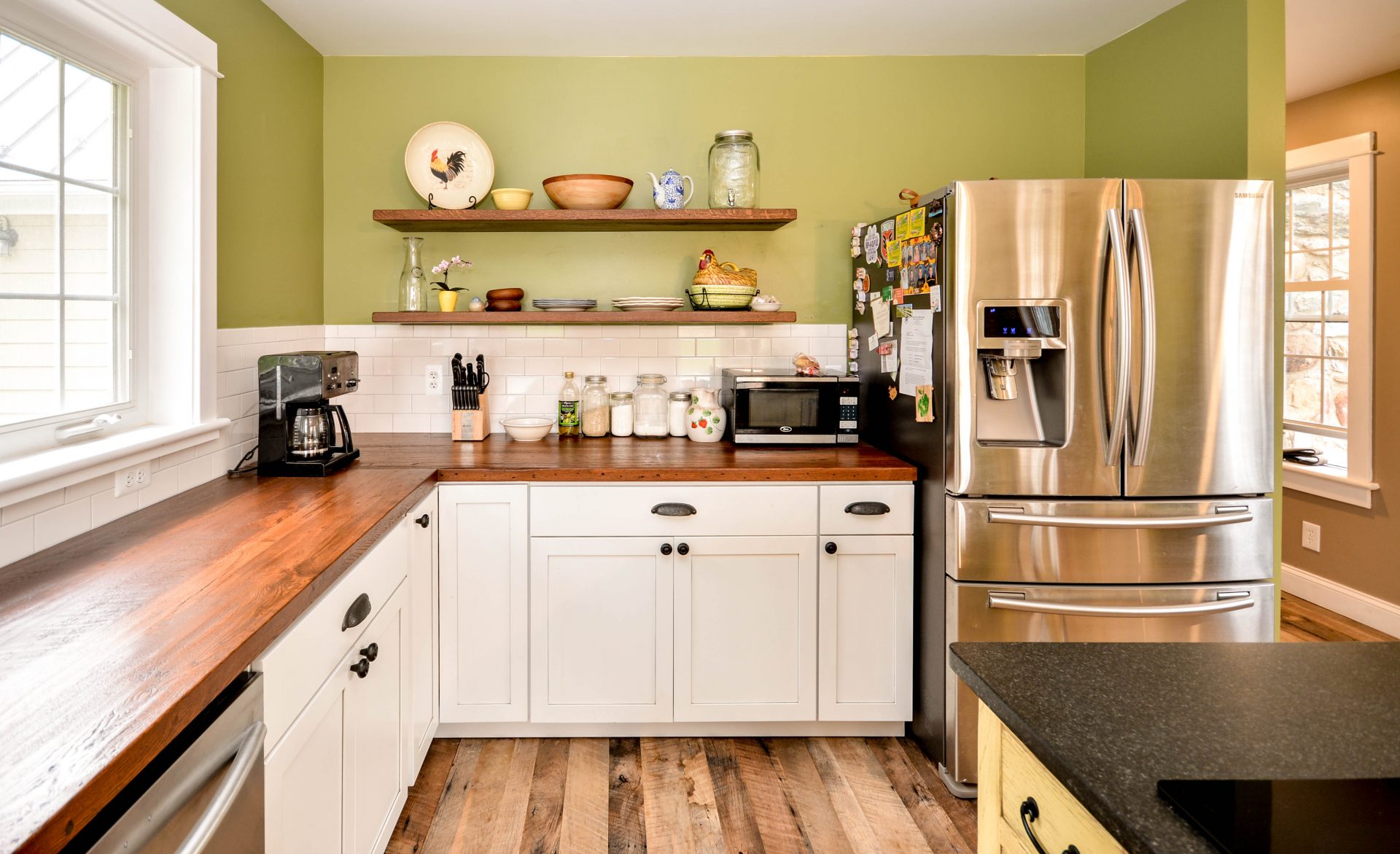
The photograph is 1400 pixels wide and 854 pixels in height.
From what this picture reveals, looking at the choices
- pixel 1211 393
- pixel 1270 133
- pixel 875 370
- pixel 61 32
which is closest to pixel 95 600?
pixel 61 32

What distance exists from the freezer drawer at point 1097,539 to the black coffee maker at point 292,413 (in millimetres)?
1789

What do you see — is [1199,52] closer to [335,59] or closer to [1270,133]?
[1270,133]

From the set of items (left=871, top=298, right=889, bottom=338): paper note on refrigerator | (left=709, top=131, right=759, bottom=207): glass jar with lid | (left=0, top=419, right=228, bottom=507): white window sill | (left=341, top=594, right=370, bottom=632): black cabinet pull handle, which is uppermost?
(left=709, top=131, right=759, bottom=207): glass jar with lid

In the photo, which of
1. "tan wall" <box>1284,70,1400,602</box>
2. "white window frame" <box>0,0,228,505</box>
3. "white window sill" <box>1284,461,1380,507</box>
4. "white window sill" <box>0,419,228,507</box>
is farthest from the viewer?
"white window sill" <box>1284,461,1380,507</box>

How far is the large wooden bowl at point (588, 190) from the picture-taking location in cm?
302

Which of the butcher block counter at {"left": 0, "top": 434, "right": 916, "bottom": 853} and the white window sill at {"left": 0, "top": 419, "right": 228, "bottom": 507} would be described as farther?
the white window sill at {"left": 0, "top": 419, "right": 228, "bottom": 507}

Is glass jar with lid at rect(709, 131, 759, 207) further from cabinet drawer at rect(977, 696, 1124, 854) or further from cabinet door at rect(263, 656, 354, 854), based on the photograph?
cabinet drawer at rect(977, 696, 1124, 854)

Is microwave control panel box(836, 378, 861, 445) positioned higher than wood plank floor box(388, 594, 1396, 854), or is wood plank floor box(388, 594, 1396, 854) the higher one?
microwave control panel box(836, 378, 861, 445)

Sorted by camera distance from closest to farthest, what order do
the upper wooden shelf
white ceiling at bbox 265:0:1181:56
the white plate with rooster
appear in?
white ceiling at bbox 265:0:1181:56 < the upper wooden shelf < the white plate with rooster

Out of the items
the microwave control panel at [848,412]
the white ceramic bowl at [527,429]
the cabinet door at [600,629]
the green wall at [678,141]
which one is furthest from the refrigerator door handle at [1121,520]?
the white ceramic bowl at [527,429]

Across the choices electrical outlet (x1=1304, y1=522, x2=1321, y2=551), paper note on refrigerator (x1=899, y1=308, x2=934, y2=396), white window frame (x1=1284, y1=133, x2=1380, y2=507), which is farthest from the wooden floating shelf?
electrical outlet (x1=1304, y1=522, x2=1321, y2=551)

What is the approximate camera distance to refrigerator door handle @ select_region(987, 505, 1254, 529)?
238 cm

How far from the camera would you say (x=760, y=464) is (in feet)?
8.64

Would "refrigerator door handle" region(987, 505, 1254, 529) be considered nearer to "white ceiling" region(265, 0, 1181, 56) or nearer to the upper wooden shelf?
the upper wooden shelf
